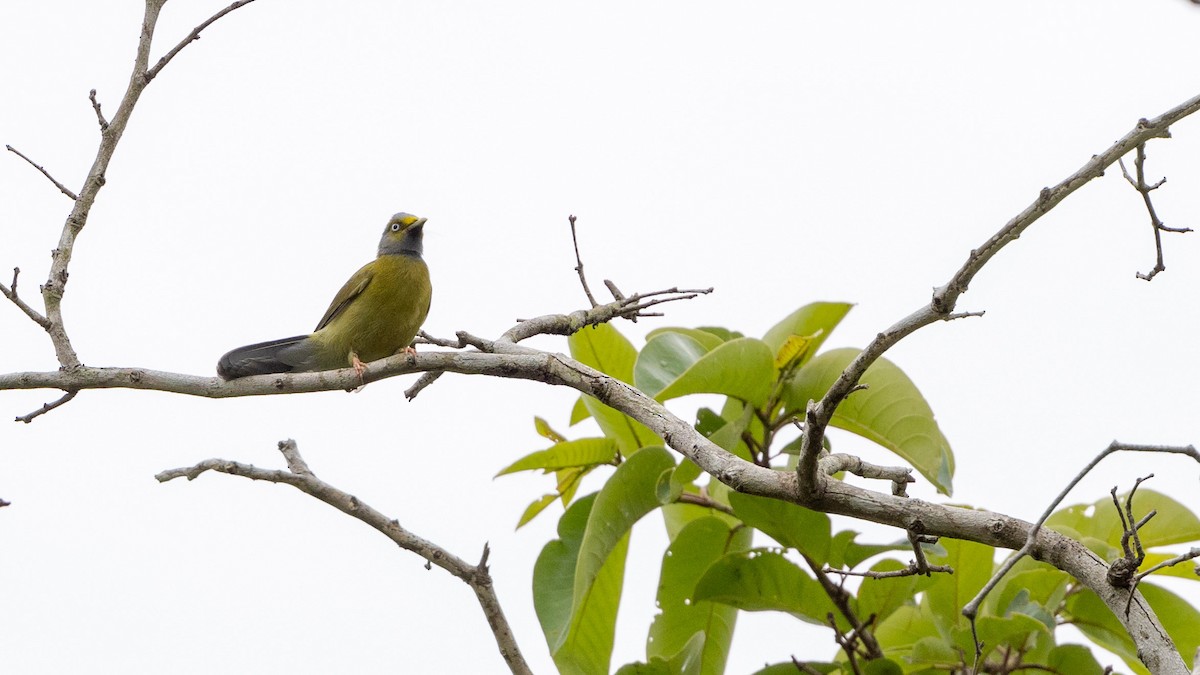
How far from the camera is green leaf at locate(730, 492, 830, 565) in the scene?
3.64m

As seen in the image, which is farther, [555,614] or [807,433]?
[555,614]

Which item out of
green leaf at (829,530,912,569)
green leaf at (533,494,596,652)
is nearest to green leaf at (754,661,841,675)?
green leaf at (829,530,912,569)

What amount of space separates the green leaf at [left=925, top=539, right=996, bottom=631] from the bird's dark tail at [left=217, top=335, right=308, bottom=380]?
2.48m

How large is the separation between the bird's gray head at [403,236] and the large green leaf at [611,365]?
5.52 ft

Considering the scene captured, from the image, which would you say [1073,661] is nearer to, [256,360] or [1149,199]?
[1149,199]

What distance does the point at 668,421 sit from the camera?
9.48ft

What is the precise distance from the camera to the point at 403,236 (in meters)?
5.81

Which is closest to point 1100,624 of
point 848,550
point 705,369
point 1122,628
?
point 1122,628

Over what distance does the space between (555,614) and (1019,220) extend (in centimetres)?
227

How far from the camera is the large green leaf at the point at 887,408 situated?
12.5 ft

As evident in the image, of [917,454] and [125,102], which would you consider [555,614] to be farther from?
[125,102]

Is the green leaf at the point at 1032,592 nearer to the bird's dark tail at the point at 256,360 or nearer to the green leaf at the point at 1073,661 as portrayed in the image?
the green leaf at the point at 1073,661

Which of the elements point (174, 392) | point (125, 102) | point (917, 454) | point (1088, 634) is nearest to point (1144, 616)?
point (917, 454)

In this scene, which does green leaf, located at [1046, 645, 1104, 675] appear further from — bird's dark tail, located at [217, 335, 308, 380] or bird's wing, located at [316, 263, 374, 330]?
bird's wing, located at [316, 263, 374, 330]
